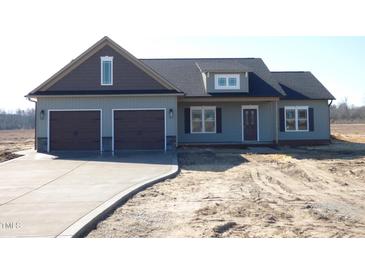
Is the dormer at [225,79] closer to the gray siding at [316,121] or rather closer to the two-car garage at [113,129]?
the gray siding at [316,121]

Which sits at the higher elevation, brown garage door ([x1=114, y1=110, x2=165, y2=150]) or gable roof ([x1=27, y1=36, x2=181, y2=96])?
gable roof ([x1=27, y1=36, x2=181, y2=96])

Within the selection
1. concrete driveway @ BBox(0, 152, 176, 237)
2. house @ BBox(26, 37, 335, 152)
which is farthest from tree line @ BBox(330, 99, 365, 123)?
concrete driveway @ BBox(0, 152, 176, 237)

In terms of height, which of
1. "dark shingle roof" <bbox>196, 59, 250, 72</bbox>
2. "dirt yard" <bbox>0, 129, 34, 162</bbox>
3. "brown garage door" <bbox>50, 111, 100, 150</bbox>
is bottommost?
"dirt yard" <bbox>0, 129, 34, 162</bbox>

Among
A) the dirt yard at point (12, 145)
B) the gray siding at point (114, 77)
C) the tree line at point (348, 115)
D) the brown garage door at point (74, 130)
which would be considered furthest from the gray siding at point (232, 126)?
the tree line at point (348, 115)

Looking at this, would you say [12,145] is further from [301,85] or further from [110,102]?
[301,85]

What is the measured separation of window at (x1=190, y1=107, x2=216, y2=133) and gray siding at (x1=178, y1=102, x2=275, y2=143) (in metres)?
0.25

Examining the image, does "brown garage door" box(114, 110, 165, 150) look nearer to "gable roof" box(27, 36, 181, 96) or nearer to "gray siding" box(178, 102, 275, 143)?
"gable roof" box(27, 36, 181, 96)

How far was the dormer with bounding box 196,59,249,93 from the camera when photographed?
2039cm

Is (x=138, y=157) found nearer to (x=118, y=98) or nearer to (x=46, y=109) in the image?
(x=118, y=98)

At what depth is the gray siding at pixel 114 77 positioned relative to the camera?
59.1ft

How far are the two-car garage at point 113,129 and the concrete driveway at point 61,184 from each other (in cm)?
129

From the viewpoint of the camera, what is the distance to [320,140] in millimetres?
21719
